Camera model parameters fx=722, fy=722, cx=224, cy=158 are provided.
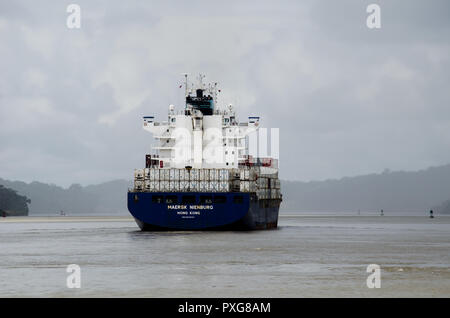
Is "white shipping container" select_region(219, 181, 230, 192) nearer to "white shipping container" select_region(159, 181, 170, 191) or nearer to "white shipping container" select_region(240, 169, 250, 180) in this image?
"white shipping container" select_region(240, 169, 250, 180)

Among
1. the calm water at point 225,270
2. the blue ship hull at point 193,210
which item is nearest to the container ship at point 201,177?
the blue ship hull at point 193,210

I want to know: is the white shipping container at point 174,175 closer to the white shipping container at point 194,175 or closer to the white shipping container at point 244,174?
the white shipping container at point 194,175

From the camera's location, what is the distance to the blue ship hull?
78.2 m

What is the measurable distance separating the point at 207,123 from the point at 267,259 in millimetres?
46215

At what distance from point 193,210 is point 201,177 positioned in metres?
4.60

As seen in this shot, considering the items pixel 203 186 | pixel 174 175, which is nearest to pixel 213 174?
pixel 203 186

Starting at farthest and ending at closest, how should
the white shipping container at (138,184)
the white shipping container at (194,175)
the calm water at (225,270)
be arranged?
the white shipping container at (138,184) < the white shipping container at (194,175) < the calm water at (225,270)

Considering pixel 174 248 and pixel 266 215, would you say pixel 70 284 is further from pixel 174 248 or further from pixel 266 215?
pixel 266 215

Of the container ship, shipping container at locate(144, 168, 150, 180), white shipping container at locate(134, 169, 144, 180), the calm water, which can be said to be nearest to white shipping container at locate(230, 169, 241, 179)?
the container ship

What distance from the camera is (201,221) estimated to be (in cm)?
7819

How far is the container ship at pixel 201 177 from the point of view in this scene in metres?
78.4

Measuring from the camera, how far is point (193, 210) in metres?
78.3

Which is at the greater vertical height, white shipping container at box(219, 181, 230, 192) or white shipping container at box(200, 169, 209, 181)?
white shipping container at box(200, 169, 209, 181)

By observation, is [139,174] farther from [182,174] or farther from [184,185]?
[184,185]
